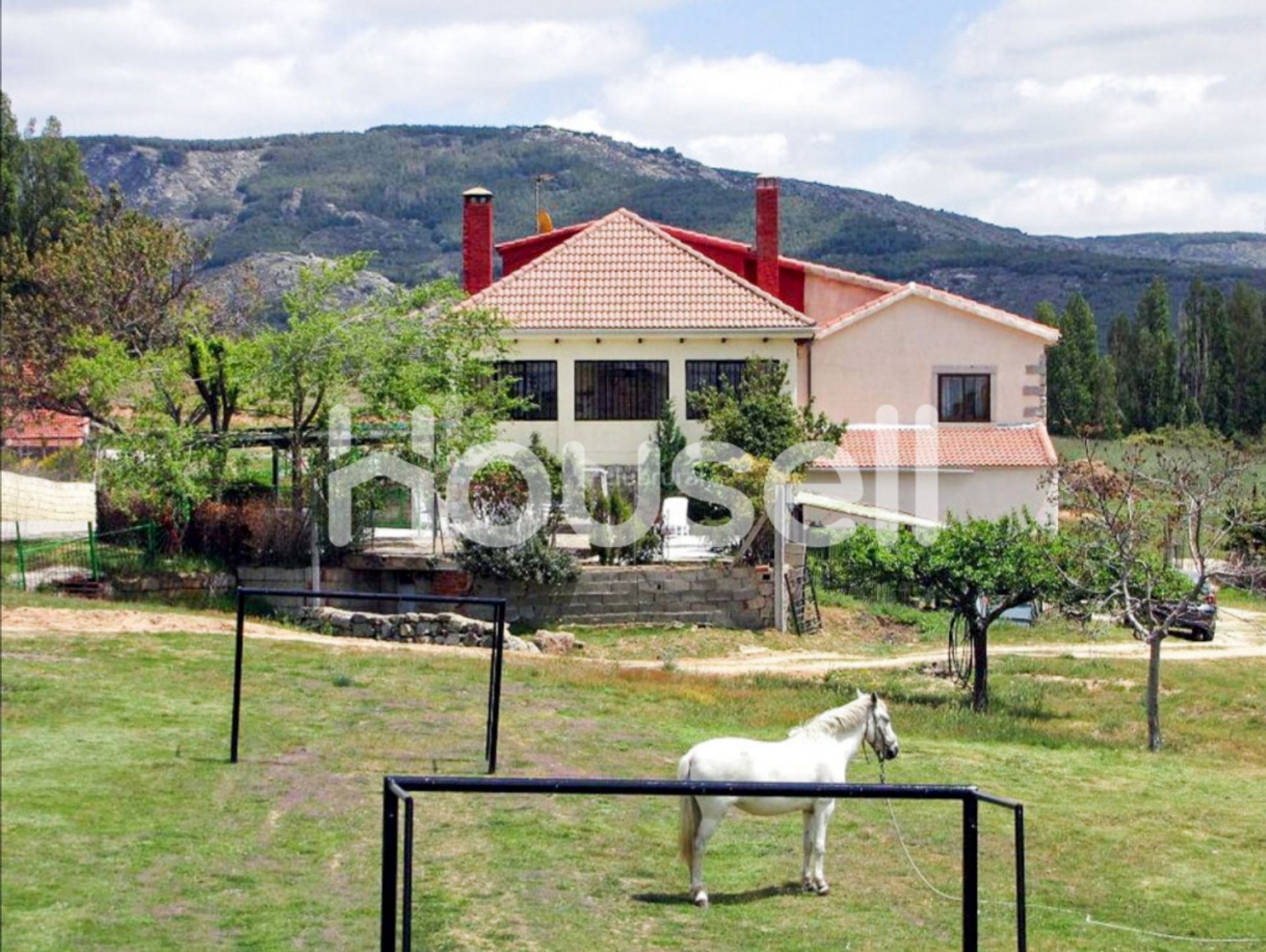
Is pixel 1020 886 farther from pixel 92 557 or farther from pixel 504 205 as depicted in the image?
pixel 504 205

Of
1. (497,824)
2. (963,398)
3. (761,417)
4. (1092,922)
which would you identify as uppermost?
(963,398)

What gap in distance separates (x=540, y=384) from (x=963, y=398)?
41.1 feet

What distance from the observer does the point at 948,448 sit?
48.3 meters

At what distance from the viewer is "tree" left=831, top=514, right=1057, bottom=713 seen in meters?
29.2

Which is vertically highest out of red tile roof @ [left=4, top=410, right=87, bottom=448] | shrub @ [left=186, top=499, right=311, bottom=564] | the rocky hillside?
the rocky hillside

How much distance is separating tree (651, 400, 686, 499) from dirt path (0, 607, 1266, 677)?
951 centimetres

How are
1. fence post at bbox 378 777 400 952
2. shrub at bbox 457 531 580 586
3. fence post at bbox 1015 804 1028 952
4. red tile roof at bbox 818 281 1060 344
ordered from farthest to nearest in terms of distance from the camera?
red tile roof at bbox 818 281 1060 344, shrub at bbox 457 531 580 586, fence post at bbox 1015 804 1028 952, fence post at bbox 378 777 400 952

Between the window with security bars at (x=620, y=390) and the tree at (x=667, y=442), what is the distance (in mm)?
392

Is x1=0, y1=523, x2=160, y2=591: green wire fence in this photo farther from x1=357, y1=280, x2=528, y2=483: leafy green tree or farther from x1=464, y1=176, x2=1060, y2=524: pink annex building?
x1=464, y1=176, x2=1060, y2=524: pink annex building

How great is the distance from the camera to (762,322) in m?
44.9

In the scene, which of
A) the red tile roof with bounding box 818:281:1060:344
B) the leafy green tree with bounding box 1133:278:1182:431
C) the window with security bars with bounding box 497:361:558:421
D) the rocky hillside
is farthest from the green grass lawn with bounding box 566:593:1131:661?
the rocky hillside

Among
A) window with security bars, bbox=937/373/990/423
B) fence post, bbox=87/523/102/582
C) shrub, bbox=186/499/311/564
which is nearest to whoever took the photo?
fence post, bbox=87/523/102/582

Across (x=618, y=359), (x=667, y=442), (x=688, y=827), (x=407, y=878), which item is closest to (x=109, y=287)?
(x=618, y=359)

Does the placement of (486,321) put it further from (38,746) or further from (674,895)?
(38,746)
